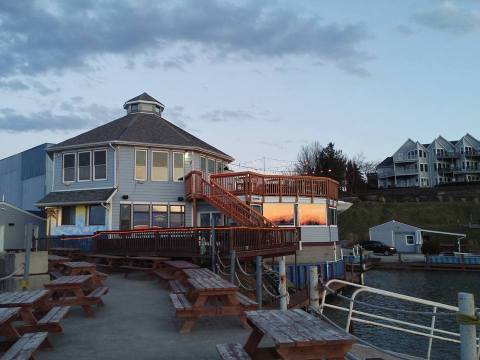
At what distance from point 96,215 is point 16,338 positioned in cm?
1959

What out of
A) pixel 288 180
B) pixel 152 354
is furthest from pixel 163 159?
pixel 152 354

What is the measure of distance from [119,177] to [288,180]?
9.89 meters

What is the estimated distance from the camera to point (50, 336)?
26.9ft

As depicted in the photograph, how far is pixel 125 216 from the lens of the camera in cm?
2567

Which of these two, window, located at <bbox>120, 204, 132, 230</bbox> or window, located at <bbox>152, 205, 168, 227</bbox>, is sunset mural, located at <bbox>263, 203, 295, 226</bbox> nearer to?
window, located at <bbox>152, 205, 168, 227</bbox>

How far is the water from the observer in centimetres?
1608

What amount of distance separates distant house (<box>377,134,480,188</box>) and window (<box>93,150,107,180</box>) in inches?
3201

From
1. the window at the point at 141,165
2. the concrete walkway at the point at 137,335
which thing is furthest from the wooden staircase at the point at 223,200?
the concrete walkway at the point at 137,335

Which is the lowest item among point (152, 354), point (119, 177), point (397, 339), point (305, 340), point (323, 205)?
point (397, 339)

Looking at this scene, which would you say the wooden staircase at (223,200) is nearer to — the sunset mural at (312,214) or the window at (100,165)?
the window at (100,165)

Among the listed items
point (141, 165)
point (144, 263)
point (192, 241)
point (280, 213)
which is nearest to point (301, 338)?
point (192, 241)

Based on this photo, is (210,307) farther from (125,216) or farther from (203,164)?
(203,164)

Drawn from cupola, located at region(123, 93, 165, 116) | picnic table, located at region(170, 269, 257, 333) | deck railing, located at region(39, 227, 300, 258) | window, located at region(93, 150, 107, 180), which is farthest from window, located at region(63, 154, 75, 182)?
picnic table, located at region(170, 269, 257, 333)

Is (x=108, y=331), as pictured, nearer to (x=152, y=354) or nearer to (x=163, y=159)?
(x=152, y=354)
